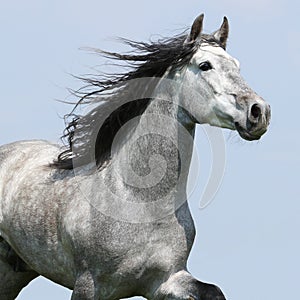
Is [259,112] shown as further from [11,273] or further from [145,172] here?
[11,273]

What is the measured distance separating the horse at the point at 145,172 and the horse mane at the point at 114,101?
1 centimetres

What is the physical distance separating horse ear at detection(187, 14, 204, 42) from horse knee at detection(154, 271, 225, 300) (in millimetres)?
1759

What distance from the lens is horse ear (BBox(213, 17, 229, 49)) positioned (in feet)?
28.6

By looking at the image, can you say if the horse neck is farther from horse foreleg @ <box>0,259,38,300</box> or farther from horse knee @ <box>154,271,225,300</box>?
horse foreleg @ <box>0,259,38,300</box>

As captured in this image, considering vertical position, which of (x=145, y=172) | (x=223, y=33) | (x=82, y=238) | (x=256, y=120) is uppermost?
(x=223, y=33)

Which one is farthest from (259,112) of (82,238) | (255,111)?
(82,238)

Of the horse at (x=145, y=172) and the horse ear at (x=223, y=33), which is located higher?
the horse ear at (x=223, y=33)

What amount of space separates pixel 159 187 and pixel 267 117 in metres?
1.04

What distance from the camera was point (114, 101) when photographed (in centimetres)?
886

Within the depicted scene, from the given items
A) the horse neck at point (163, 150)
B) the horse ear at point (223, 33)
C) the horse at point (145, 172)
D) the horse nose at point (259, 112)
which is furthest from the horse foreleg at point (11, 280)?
the horse nose at point (259, 112)

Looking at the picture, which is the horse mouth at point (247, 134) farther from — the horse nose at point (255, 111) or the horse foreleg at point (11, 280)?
the horse foreleg at point (11, 280)

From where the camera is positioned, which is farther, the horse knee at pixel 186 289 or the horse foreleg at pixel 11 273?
the horse foreleg at pixel 11 273

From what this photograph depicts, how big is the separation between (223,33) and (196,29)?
0.44m

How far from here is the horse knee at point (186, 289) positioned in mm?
8227
